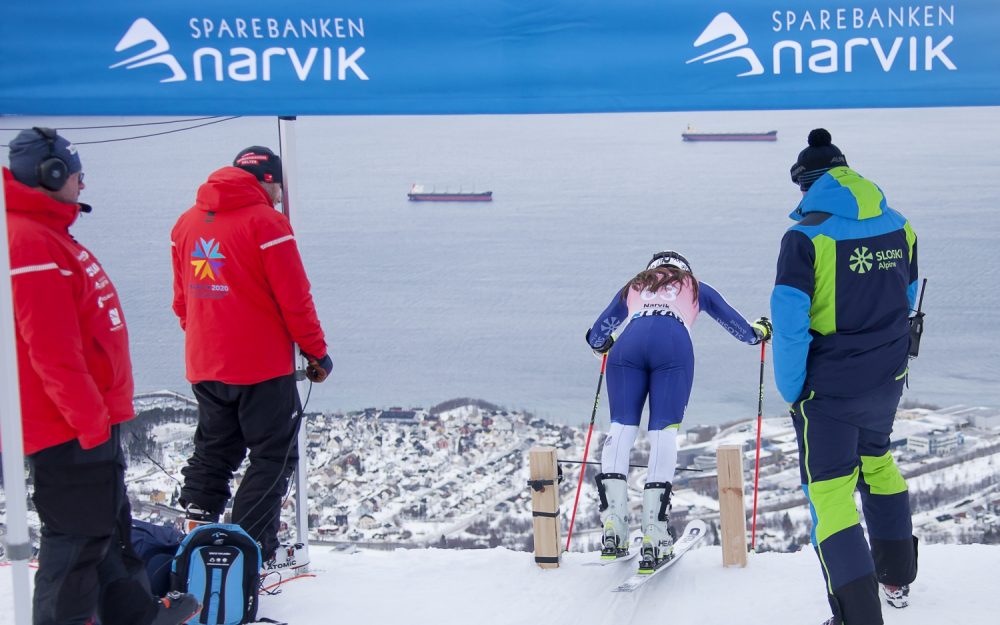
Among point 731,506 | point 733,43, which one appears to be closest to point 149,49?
point 733,43

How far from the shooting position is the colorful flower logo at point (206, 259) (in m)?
3.28

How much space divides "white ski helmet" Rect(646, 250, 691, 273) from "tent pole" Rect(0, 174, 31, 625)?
8.57 ft

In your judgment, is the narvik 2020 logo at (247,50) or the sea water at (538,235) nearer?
the narvik 2020 logo at (247,50)

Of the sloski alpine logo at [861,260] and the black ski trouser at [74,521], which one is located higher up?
the sloski alpine logo at [861,260]

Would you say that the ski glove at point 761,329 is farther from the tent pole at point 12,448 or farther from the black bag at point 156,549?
the tent pole at point 12,448

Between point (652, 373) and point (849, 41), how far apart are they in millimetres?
1688

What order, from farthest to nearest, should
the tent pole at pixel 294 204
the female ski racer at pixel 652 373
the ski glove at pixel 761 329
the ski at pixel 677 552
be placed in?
1. the ski glove at pixel 761 329
2. the female ski racer at pixel 652 373
3. the tent pole at pixel 294 204
4. the ski at pixel 677 552

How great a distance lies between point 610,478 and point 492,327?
10.4m

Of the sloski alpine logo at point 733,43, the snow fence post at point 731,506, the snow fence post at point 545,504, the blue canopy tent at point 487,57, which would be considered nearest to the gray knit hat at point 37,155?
the blue canopy tent at point 487,57

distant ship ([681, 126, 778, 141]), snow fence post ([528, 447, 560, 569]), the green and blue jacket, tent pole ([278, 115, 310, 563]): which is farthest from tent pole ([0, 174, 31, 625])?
distant ship ([681, 126, 778, 141])

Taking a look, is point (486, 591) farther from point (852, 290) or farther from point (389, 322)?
point (389, 322)

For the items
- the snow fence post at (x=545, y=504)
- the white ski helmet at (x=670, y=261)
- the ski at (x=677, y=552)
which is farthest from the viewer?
the white ski helmet at (x=670, y=261)

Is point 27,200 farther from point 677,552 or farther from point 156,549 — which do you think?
point 677,552

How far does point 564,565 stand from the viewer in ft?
13.1
